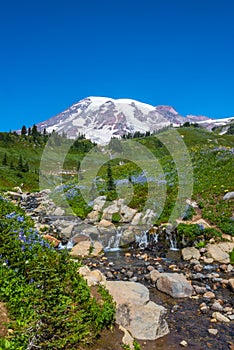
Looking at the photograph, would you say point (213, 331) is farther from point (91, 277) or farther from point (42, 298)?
point (42, 298)

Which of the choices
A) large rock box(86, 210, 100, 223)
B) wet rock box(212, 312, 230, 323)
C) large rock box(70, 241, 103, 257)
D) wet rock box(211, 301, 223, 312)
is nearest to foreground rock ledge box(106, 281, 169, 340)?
wet rock box(212, 312, 230, 323)

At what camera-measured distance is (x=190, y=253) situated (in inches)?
699

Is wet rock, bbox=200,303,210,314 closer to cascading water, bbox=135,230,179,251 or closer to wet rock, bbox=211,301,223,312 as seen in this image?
wet rock, bbox=211,301,223,312

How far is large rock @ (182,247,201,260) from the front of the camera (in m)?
17.5

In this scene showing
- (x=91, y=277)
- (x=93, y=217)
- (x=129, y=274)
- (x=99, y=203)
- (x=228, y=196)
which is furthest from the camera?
(x=99, y=203)

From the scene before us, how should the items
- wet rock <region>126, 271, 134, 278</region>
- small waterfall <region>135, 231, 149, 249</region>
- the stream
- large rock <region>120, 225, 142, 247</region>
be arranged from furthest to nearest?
1. large rock <region>120, 225, 142, 247</region>
2. small waterfall <region>135, 231, 149, 249</region>
3. wet rock <region>126, 271, 134, 278</region>
4. the stream

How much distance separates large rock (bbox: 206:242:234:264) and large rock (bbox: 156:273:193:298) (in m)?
4.23

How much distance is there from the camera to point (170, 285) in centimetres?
1310

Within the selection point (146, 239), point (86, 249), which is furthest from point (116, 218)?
point (86, 249)

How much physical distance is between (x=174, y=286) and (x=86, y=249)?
7.69 meters

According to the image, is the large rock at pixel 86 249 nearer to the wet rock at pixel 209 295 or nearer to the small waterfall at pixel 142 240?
the small waterfall at pixel 142 240

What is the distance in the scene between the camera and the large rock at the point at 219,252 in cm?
1689

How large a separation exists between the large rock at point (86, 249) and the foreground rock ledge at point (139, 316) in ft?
26.4

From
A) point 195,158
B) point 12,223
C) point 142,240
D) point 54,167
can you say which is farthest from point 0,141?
point 12,223
